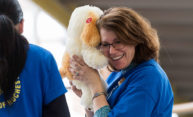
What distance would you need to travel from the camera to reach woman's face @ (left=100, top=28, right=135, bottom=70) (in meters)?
1.14

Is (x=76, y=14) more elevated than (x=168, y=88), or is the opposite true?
(x=76, y=14)

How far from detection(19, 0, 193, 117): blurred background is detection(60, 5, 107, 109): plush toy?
74 centimetres

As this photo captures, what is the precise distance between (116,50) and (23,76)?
14.8 inches

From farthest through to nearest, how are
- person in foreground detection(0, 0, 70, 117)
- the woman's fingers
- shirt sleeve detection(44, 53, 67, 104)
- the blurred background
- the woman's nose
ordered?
the blurred background < the woman's fingers < the woman's nose < shirt sleeve detection(44, 53, 67, 104) < person in foreground detection(0, 0, 70, 117)

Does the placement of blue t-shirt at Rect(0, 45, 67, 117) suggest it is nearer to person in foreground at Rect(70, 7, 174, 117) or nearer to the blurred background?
person in foreground at Rect(70, 7, 174, 117)

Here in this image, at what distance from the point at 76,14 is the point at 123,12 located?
0.25 metres

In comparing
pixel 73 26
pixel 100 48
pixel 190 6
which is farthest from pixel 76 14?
pixel 190 6

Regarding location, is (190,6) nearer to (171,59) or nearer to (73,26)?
(171,59)

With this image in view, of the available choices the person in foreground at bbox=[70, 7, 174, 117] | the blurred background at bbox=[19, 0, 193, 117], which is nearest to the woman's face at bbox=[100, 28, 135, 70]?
the person in foreground at bbox=[70, 7, 174, 117]

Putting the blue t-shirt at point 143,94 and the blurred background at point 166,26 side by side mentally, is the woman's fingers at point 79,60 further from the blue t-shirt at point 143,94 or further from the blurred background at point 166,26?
the blurred background at point 166,26

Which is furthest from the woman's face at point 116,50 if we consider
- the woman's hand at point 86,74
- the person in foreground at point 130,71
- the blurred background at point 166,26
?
the blurred background at point 166,26

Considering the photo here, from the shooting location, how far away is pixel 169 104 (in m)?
1.23

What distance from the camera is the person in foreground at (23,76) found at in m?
0.94

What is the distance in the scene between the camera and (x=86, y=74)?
1.25 meters
